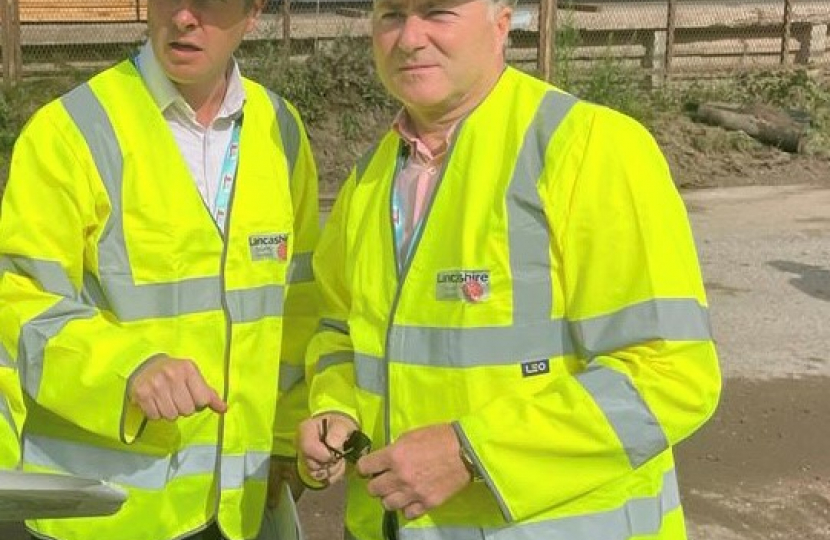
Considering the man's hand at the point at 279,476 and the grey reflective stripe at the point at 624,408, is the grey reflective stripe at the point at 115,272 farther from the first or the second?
the grey reflective stripe at the point at 624,408

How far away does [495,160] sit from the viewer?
2.78 m

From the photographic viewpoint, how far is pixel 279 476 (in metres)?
3.51

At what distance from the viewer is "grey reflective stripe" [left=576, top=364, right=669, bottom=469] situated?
2.63m

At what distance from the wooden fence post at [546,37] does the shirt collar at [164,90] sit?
10794 millimetres

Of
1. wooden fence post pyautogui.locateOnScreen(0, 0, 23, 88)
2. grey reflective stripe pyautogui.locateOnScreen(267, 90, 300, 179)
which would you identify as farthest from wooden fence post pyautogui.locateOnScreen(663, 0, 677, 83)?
grey reflective stripe pyautogui.locateOnScreen(267, 90, 300, 179)

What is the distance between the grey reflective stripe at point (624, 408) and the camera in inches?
104

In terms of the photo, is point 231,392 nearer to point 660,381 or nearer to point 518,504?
point 518,504

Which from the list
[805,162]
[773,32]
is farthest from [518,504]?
[773,32]

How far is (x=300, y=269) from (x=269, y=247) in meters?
0.15

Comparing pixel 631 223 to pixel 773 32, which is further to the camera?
pixel 773 32

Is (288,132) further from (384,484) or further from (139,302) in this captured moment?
(384,484)

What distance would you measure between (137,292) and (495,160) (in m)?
0.87

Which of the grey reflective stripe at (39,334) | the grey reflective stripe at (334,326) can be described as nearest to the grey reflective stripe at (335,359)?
the grey reflective stripe at (334,326)

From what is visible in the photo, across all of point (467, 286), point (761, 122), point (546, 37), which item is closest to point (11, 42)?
point (546, 37)
